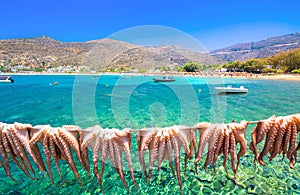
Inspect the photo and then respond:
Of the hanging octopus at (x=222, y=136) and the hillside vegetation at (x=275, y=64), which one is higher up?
the hillside vegetation at (x=275, y=64)

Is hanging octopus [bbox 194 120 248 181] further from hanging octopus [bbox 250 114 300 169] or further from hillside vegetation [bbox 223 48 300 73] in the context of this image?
hillside vegetation [bbox 223 48 300 73]

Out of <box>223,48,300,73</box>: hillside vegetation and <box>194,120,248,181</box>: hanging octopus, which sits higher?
<box>223,48,300,73</box>: hillside vegetation

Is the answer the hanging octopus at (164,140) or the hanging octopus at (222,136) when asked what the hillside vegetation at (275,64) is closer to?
the hanging octopus at (222,136)

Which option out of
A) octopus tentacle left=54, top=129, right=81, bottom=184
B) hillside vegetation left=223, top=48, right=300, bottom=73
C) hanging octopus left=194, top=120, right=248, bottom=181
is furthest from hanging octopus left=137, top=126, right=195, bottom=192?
hillside vegetation left=223, top=48, right=300, bottom=73


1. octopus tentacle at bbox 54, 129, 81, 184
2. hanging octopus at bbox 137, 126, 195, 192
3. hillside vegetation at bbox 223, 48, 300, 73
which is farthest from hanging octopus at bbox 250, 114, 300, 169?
hillside vegetation at bbox 223, 48, 300, 73

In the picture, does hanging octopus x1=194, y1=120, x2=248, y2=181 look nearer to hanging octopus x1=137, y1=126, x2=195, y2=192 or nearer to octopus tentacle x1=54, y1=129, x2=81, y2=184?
hanging octopus x1=137, y1=126, x2=195, y2=192

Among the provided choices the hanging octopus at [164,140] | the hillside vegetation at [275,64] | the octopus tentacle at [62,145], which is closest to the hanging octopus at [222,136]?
the hanging octopus at [164,140]

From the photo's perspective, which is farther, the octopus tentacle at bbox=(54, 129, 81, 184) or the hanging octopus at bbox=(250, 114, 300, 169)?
the hanging octopus at bbox=(250, 114, 300, 169)

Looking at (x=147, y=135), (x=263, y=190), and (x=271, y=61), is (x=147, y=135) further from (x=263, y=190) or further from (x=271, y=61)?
(x=271, y=61)

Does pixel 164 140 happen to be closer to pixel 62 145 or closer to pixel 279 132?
pixel 62 145

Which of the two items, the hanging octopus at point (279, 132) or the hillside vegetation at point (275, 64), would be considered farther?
the hillside vegetation at point (275, 64)

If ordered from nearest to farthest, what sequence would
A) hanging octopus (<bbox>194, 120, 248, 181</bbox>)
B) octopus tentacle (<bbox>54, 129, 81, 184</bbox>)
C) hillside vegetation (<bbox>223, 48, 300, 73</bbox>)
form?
1. octopus tentacle (<bbox>54, 129, 81, 184</bbox>)
2. hanging octopus (<bbox>194, 120, 248, 181</bbox>)
3. hillside vegetation (<bbox>223, 48, 300, 73</bbox>)

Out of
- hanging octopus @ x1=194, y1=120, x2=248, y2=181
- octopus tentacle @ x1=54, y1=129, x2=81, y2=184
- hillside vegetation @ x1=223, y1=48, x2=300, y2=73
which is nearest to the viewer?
octopus tentacle @ x1=54, y1=129, x2=81, y2=184

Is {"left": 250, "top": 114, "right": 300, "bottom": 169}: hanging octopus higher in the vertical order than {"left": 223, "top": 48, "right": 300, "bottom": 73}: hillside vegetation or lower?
Result: lower
